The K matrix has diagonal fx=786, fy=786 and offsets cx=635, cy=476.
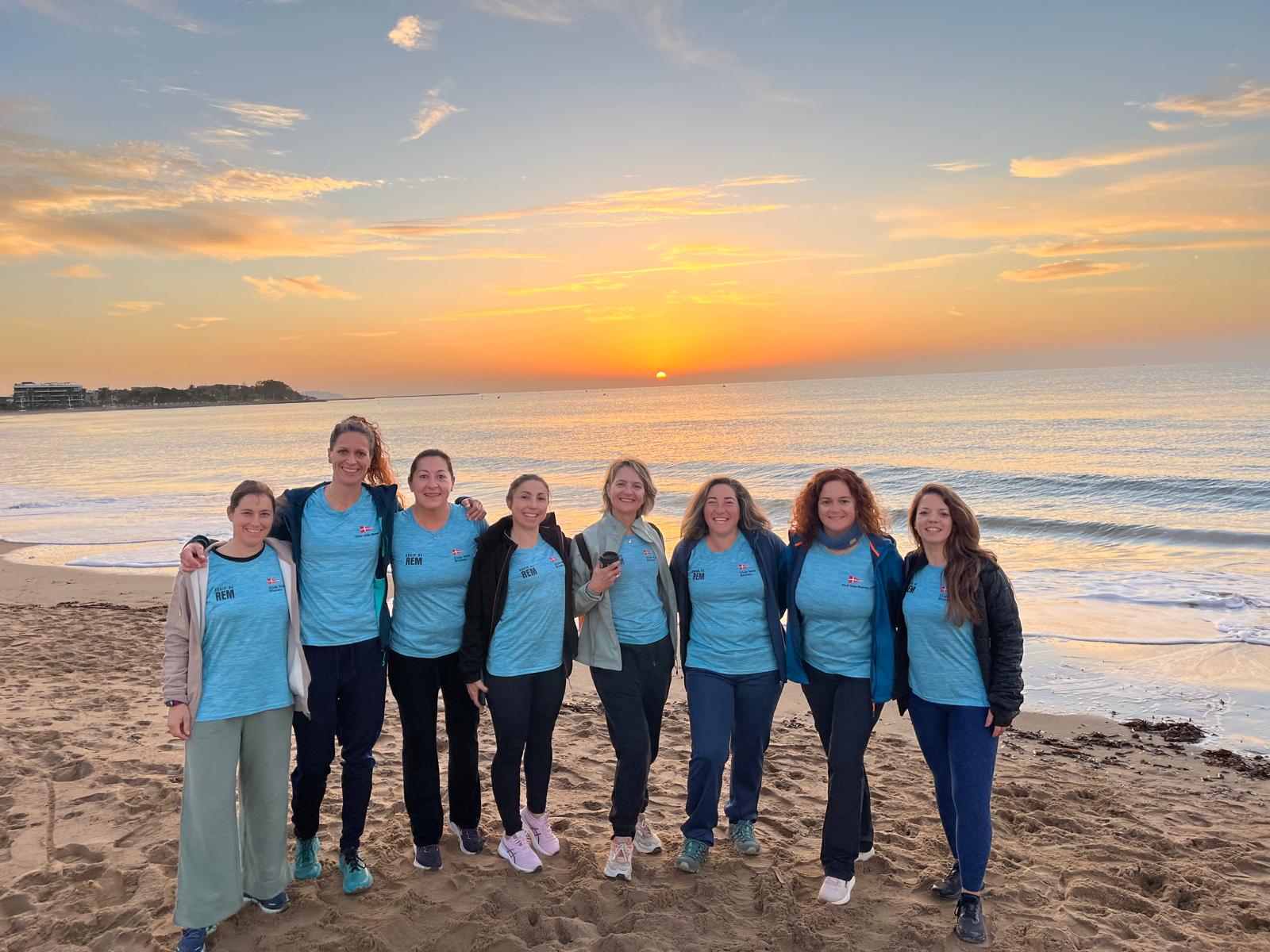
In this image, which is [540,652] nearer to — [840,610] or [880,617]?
[840,610]

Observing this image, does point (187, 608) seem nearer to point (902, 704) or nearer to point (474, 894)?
point (474, 894)

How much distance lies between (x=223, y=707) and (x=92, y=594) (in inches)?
420

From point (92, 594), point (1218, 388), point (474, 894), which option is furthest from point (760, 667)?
point (1218, 388)

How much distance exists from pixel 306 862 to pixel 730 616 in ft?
8.39

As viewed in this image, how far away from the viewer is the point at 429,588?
402cm

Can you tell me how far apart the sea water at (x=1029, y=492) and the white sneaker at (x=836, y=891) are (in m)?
4.22

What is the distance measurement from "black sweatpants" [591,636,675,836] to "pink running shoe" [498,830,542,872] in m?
0.46

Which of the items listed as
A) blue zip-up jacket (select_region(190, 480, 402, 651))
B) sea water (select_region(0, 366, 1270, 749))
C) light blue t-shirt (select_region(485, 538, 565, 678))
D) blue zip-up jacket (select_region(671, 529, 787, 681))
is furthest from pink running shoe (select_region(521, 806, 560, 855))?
sea water (select_region(0, 366, 1270, 749))

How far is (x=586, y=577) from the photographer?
4.21 metres

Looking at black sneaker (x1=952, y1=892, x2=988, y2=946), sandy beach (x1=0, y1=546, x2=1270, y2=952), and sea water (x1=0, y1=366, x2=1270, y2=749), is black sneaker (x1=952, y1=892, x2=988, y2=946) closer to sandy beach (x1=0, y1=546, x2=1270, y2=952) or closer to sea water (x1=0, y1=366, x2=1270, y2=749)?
sandy beach (x1=0, y1=546, x2=1270, y2=952)

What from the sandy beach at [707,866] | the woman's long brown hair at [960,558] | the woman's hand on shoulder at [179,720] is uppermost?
the woman's long brown hair at [960,558]

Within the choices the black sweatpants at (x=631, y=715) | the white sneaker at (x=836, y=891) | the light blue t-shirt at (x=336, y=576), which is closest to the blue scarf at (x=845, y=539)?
the black sweatpants at (x=631, y=715)

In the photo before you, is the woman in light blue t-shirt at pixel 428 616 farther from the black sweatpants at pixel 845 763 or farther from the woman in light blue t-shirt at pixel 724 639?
the black sweatpants at pixel 845 763

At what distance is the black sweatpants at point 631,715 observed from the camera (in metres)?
4.11
